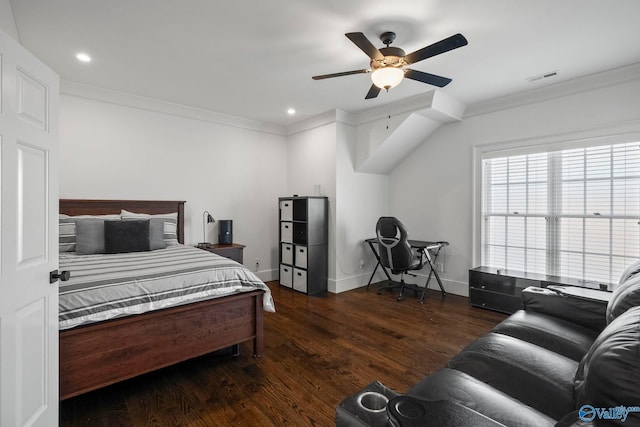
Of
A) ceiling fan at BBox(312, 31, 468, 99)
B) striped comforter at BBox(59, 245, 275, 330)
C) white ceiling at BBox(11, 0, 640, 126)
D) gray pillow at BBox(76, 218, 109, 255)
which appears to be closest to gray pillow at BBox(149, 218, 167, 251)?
gray pillow at BBox(76, 218, 109, 255)

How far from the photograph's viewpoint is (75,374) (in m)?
1.76

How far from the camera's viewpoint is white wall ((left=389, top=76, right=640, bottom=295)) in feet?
10.5

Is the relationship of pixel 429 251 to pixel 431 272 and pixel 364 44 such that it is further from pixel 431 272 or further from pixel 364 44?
pixel 364 44

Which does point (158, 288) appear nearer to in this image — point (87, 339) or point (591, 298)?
point (87, 339)

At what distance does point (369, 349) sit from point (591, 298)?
1.65 metres

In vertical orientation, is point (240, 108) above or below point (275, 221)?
above

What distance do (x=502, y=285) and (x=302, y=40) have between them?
136 inches

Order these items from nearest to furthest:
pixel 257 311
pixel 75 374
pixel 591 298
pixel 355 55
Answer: pixel 75 374, pixel 591 298, pixel 257 311, pixel 355 55

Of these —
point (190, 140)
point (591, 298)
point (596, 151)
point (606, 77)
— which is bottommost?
point (591, 298)

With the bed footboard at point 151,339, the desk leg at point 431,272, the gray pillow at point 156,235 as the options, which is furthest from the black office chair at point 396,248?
the gray pillow at point 156,235

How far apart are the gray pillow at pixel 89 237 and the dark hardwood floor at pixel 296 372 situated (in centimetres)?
154

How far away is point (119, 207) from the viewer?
374 cm

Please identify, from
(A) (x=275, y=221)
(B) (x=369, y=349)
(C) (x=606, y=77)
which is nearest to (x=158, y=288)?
(B) (x=369, y=349)


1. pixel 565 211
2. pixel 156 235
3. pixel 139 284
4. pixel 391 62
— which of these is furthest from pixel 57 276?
pixel 565 211
